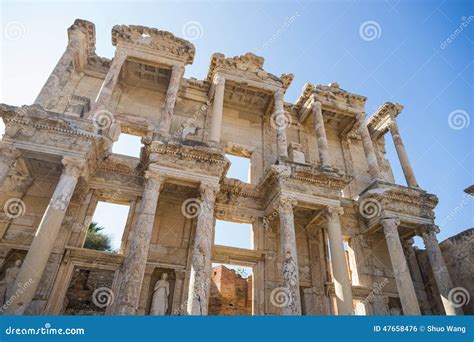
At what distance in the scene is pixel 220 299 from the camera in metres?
19.5

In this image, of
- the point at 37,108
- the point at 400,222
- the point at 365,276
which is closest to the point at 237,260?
the point at 365,276

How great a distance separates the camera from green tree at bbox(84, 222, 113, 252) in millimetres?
28128

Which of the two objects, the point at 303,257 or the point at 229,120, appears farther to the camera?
the point at 229,120

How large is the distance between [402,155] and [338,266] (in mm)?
8245

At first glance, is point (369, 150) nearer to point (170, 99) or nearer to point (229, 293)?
point (170, 99)

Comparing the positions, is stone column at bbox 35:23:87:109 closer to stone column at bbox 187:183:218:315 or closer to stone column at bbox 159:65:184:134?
stone column at bbox 159:65:184:134

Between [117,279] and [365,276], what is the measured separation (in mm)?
10449

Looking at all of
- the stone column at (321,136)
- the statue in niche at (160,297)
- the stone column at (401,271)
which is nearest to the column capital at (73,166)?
the statue in niche at (160,297)

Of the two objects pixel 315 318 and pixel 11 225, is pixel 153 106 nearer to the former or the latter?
pixel 11 225

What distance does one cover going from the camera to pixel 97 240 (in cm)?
2886

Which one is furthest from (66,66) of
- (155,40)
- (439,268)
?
(439,268)

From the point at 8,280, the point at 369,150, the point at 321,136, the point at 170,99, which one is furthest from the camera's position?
the point at 369,150

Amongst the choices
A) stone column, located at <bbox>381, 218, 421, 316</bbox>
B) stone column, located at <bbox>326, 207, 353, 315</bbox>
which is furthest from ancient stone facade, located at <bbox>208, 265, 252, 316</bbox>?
stone column, located at <bbox>381, 218, 421, 316</bbox>

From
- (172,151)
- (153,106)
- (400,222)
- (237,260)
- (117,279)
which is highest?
(153,106)
